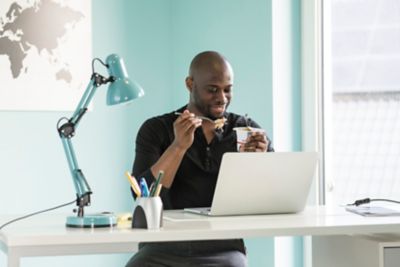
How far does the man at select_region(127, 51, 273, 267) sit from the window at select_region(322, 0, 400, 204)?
0.82 metres

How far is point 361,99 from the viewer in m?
3.68

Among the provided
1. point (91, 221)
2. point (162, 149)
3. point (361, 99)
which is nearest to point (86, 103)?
point (91, 221)

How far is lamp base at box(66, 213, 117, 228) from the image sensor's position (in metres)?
2.12

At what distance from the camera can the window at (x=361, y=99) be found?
3.56m

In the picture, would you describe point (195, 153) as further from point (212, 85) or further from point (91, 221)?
point (91, 221)

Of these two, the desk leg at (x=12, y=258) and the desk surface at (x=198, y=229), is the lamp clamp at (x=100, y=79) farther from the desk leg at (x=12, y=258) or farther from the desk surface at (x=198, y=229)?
the desk leg at (x=12, y=258)

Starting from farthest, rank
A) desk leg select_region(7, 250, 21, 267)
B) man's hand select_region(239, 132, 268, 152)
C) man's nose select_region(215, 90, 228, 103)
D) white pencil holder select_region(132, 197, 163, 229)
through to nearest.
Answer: man's nose select_region(215, 90, 228, 103)
man's hand select_region(239, 132, 268, 152)
white pencil holder select_region(132, 197, 163, 229)
desk leg select_region(7, 250, 21, 267)

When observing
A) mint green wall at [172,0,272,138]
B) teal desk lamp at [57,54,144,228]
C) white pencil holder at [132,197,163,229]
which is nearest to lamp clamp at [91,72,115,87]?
teal desk lamp at [57,54,144,228]

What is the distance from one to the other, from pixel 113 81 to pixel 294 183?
2.12 feet

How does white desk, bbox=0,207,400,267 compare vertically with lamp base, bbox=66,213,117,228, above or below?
below

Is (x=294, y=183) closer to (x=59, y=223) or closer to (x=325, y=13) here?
(x=59, y=223)

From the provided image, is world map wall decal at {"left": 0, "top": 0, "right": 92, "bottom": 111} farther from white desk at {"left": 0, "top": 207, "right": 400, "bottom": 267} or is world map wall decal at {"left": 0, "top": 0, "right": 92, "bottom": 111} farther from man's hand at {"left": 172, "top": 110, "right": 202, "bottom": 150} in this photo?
white desk at {"left": 0, "top": 207, "right": 400, "bottom": 267}

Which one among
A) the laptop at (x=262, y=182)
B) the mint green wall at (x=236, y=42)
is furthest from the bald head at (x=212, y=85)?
the mint green wall at (x=236, y=42)

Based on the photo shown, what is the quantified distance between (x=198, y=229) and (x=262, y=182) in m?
0.39
